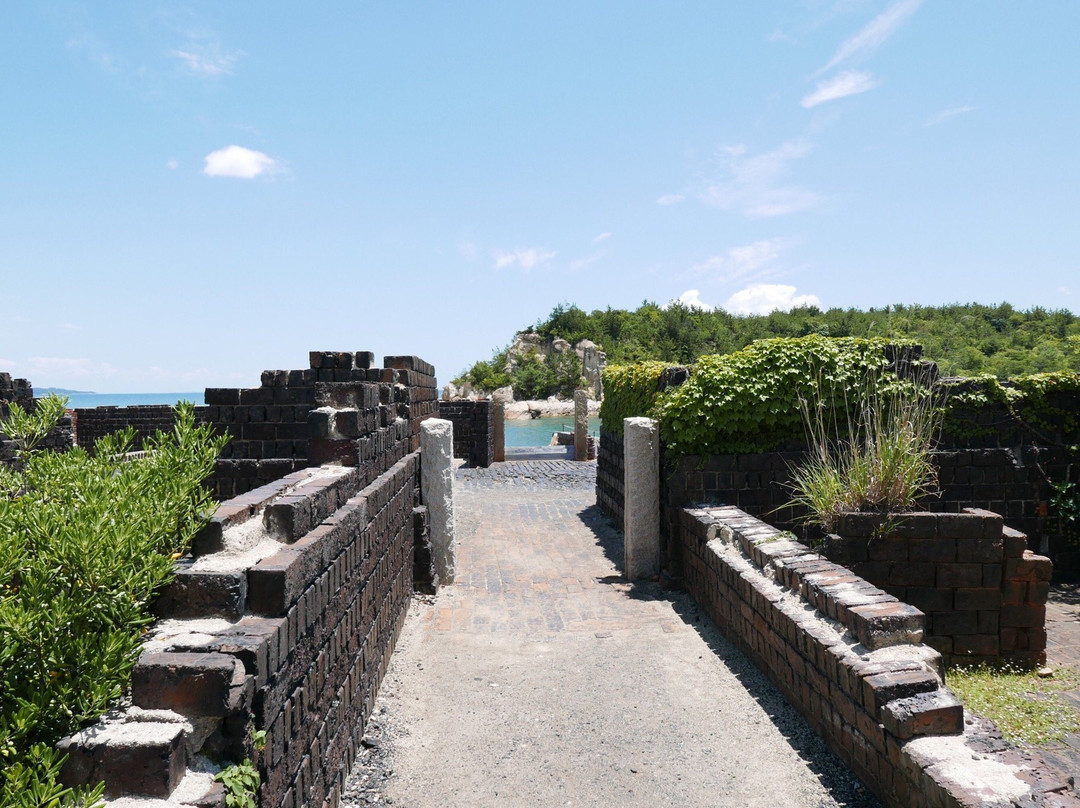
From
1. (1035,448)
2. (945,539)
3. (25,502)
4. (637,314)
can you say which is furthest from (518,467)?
(637,314)

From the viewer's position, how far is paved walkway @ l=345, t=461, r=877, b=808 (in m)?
3.68

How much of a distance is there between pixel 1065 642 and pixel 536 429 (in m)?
44.3

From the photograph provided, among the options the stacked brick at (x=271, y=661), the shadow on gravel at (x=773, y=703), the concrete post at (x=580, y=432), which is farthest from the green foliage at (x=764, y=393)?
the concrete post at (x=580, y=432)

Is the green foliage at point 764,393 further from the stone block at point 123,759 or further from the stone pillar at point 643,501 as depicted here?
the stone block at point 123,759

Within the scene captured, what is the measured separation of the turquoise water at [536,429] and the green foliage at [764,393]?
30.3 m

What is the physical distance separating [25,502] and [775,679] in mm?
4304

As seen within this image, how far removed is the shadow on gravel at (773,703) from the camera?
3.61 metres

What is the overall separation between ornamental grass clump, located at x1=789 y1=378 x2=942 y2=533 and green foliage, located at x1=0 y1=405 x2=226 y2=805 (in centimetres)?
536

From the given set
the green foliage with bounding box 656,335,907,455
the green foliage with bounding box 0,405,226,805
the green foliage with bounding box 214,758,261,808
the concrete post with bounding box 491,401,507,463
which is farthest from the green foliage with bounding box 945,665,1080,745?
the concrete post with bounding box 491,401,507,463

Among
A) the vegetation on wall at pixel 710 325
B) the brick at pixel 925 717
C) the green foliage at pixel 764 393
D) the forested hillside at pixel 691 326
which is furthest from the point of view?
the forested hillside at pixel 691 326

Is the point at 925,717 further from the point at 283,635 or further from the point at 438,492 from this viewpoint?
the point at 438,492

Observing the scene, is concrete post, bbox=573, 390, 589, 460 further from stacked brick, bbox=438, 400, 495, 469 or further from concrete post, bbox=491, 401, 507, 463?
stacked brick, bbox=438, 400, 495, 469

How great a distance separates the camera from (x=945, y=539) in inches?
229

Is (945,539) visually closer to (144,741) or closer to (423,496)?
(423,496)
